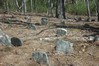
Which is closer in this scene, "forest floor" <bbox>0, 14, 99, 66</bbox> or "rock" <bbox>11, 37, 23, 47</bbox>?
"forest floor" <bbox>0, 14, 99, 66</bbox>

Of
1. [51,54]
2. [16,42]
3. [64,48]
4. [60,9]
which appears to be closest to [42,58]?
Result: [51,54]

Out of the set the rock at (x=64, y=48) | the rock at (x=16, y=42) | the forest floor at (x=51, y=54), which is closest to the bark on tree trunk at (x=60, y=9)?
the forest floor at (x=51, y=54)

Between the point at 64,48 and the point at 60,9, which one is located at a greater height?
the point at 60,9

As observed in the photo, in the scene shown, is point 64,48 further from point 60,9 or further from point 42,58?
point 60,9

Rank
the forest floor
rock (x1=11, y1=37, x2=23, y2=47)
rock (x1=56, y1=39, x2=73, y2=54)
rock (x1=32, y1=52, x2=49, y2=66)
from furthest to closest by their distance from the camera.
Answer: rock (x1=11, y1=37, x2=23, y2=47)
rock (x1=56, y1=39, x2=73, y2=54)
the forest floor
rock (x1=32, y1=52, x2=49, y2=66)

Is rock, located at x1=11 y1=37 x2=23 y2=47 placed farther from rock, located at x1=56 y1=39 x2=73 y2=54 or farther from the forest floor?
rock, located at x1=56 y1=39 x2=73 y2=54

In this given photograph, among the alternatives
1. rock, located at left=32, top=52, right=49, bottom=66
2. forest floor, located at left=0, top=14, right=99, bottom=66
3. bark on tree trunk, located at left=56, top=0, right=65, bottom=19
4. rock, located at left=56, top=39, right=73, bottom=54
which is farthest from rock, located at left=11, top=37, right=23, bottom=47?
bark on tree trunk, located at left=56, top=0, right=65, bottom=19

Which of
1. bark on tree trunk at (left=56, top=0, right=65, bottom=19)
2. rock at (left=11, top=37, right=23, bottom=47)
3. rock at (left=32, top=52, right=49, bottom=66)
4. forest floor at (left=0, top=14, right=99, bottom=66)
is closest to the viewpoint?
rock at (left=32, top=52, right=49, bottom=66)

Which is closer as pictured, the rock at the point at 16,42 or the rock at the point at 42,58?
the rock at the point at 42,58

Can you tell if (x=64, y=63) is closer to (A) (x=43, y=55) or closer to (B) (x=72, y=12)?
(A) (x=43, y=55)

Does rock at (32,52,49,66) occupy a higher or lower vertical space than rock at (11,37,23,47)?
lower

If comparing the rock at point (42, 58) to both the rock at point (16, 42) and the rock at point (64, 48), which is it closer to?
the rock at point (64, 48)

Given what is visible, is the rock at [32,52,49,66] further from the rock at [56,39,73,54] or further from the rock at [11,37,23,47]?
the rock at [11,37,23,47]

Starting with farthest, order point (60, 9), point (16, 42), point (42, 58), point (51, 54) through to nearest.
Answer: point (60, 9) → point (16, 42) → point (51, 54) → point (42, 58)
